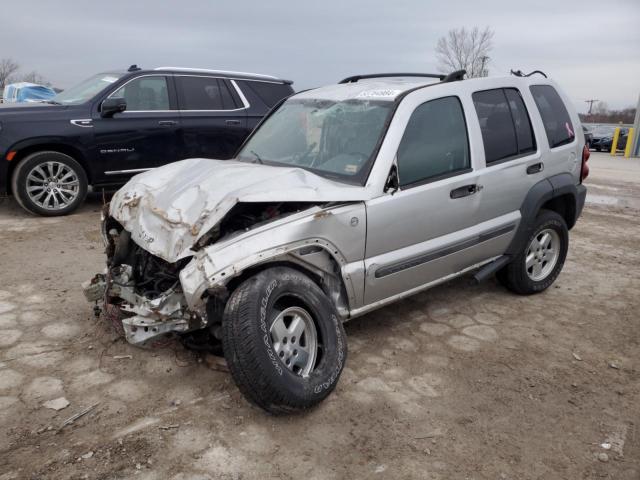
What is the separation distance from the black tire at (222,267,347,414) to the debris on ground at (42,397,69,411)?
1.03 metres

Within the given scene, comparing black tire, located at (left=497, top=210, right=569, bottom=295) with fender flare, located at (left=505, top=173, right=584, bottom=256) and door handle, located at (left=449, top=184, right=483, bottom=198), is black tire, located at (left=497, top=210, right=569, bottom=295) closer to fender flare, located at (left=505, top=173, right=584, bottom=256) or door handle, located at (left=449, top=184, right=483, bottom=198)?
fender flare, located at (left=505, top=173, right=584, bottom=256)

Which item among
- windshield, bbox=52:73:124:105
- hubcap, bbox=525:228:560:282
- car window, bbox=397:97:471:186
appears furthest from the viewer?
windshield, bbox=52:73:124:105

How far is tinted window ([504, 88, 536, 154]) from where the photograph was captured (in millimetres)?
4309

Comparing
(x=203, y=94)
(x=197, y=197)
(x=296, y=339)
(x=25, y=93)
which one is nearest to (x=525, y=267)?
(x=296, y=339)

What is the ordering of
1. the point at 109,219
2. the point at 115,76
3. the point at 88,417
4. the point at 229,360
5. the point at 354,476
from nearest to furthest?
1. the point at 354,476
2. the point at 229,360
3. the point at 88,417
4. the point at 109,219
5. the point at 115,76

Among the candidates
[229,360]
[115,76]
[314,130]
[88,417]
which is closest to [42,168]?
[115,76]

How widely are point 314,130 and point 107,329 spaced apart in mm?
2071

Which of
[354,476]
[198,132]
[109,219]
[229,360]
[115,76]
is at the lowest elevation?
[354,476]

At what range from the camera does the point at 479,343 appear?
3850 mm

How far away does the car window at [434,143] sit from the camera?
11.6ft

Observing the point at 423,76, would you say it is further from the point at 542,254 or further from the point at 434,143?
the point at 542,254

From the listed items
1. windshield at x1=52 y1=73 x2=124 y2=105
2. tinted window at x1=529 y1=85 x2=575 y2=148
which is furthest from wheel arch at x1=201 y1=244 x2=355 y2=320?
windshield at x1=52 y1=73 x2=124 y2=105

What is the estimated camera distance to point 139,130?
6926mm

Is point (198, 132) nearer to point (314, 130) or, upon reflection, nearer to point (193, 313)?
point (314, 130)
